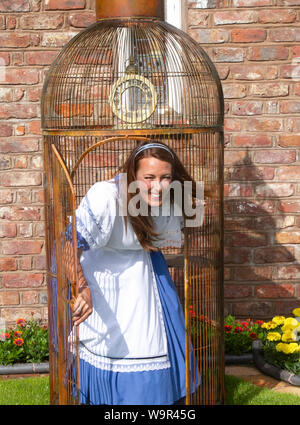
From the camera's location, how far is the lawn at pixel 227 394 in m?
3.82

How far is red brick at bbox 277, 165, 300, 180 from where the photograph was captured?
4543 millimetres

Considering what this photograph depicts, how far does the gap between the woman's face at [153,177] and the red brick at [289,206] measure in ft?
5.23

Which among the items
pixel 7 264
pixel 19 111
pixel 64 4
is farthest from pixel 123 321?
pixel 64 4

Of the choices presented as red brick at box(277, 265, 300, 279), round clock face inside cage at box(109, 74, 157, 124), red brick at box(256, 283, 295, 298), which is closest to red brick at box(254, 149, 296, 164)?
red brick at box(277, 265, 300, 279)

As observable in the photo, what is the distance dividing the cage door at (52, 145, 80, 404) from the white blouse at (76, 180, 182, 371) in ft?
0.29

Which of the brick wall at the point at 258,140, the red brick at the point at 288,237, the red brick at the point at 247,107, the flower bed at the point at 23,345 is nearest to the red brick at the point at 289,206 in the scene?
the brick wall at the point at 258,140

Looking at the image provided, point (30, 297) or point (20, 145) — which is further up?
point (20, 145)

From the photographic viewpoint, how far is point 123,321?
323 cm

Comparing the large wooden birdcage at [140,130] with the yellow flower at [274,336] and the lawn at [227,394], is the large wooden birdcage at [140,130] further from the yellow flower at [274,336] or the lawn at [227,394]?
the yellow flower at [274,336]

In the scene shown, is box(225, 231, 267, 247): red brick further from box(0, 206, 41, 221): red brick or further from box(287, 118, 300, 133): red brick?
box(0, 206, 41, 221): red brick

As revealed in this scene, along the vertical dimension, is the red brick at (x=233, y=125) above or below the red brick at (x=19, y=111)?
below

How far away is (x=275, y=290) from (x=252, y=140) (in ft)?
3.16

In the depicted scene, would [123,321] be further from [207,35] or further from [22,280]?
[207,35]

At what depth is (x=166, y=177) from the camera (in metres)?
3.16
